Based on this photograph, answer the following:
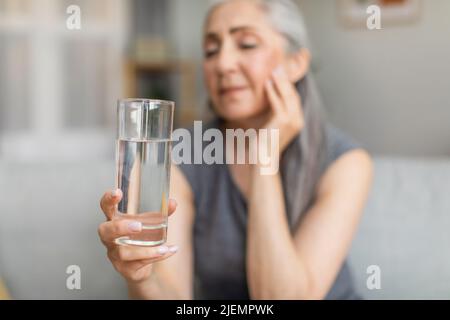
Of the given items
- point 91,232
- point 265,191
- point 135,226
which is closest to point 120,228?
point 135,226

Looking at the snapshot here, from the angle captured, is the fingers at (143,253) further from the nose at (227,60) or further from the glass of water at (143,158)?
the nose at (227,60)

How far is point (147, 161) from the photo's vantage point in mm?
454

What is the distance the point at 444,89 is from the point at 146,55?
188 centimetres

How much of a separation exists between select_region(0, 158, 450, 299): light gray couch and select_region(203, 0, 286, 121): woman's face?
33 centimetres

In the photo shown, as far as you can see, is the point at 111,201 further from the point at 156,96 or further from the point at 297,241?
the point at 156,96

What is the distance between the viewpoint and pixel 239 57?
80cm

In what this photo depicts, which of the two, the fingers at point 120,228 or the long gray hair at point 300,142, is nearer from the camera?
the fingers at point 120,228

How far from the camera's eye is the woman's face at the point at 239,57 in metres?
0.78

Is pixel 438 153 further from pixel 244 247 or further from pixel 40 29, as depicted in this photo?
pixel 40 29

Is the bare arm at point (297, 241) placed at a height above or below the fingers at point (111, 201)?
below

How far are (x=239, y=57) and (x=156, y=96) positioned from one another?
2447mm

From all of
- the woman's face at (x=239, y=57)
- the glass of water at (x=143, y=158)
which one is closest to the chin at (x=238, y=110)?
the woman's face at (x=239, y=57)

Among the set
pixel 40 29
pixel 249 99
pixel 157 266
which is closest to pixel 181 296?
pixel 157 266

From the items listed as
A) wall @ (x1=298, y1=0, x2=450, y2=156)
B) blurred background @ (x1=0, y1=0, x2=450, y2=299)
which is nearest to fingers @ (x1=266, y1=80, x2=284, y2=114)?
blurred background @ (x1=0, y1=0, x2=450, y2=299)
